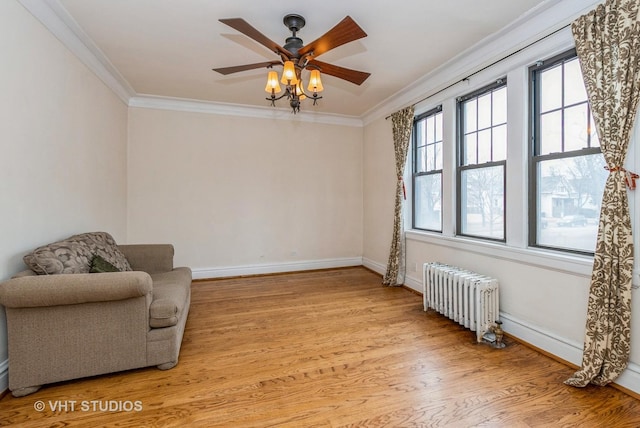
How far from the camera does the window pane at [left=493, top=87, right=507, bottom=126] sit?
3047 mm

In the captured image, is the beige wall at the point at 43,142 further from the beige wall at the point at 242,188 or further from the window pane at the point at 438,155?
the window pane at the point at 438,155

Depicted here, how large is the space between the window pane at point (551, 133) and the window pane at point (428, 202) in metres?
1.38

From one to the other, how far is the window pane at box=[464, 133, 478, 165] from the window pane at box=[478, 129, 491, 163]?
0.06 m

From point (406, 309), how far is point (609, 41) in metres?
2.95

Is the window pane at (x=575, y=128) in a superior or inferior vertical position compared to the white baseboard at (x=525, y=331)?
superior

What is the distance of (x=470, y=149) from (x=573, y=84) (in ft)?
3.73

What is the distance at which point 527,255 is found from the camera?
2684mm

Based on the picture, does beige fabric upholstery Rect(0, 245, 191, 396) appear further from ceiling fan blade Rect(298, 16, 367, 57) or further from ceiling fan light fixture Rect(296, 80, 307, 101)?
ceiling fan blade Rect(298, 16, 367, 57)

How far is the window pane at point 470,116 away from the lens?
3.44m

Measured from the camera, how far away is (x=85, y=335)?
2111 mm

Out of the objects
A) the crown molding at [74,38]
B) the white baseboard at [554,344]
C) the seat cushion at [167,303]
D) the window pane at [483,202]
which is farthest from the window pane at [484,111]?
the crown molding at [74,38]

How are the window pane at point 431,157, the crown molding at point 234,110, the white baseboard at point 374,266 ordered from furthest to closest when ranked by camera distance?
the white baseboard at point 374,266
the crown molding at point 234,110
the window pane at point 431,157

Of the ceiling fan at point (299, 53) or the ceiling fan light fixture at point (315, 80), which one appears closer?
the ceiling fan at point (299, 53)

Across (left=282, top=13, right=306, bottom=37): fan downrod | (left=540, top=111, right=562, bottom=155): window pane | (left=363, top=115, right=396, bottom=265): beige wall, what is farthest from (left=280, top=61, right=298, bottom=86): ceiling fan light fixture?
(left=363, top=115, right=396, bottom=265): beige wall
